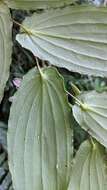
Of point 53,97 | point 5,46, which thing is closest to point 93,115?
point 53,97

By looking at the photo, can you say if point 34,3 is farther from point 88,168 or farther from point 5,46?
point 88,168

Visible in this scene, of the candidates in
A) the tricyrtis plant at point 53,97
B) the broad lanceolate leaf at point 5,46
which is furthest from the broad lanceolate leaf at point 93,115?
the broad lanceolate leaf at point 5,46

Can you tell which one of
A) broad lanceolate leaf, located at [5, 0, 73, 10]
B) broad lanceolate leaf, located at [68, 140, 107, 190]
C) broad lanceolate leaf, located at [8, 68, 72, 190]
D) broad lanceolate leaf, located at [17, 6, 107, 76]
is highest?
broad lanceolate leaf, located at [5, 0, 73, 10]

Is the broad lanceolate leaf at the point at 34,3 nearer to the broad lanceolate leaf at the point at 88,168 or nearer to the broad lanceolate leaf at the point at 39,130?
the broad lanceolate leaf at the point at 39,130

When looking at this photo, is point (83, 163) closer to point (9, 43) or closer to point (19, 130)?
point (19, 130)

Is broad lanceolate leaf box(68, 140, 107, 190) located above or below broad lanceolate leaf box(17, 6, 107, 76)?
below

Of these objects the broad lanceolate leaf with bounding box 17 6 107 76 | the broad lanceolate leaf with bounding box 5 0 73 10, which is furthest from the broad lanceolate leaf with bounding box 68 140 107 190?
the broad lanceolate leaf with bounding box 5 0 73 10

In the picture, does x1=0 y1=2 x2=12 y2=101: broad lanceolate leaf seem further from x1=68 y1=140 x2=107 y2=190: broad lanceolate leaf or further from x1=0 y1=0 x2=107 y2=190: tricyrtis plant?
x1=68 y1=140 x2=107 y2=190: broad lanceolate leaf
